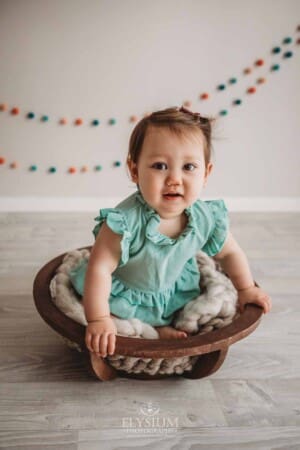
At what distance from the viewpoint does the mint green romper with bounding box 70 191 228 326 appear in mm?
836

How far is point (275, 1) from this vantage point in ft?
5.39

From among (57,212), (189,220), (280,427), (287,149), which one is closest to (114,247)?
(189,220)

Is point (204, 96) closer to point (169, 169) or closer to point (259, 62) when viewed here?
point (259, 62)

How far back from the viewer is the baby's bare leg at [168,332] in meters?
0.88

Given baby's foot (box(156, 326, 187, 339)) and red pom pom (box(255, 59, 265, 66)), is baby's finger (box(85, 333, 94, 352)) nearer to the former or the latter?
baby's foot (box(156, 326, 187, 339))

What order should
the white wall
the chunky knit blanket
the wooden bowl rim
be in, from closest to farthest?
the wooden bowl rim < the chunky knit blanket < the white wall

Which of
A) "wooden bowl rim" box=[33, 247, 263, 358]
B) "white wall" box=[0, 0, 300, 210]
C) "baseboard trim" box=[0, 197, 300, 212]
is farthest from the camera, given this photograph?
"baseboard trim" box=[0, 197, 300, 212]

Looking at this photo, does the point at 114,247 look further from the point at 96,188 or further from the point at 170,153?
the point at 96,188

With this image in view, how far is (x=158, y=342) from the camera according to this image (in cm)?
71

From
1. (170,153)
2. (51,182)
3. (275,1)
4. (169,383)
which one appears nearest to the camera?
(170,153)

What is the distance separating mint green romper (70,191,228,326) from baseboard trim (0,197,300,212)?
35.6 inches

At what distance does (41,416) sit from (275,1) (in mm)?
1649

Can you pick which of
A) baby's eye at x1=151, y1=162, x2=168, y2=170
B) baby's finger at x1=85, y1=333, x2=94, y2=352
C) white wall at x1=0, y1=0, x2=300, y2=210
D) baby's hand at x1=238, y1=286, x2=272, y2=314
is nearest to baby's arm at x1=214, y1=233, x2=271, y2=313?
baby's hand at x1=238, y1=286, x2=272, y2=314

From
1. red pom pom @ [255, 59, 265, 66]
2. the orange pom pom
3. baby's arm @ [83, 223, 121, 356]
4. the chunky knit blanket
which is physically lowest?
the chunky knit blanket
